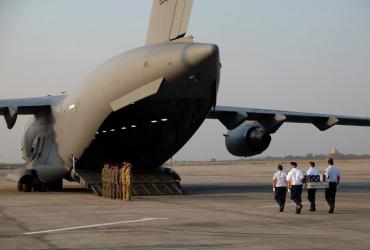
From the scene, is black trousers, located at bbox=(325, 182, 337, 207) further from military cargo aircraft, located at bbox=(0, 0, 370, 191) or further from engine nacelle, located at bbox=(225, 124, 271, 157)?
engine nacelle, located at bbox=(225, 124, 271, 157)

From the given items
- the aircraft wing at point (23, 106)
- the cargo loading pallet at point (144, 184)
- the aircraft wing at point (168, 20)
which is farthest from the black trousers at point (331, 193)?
the aircraft wing at point (23, 106)

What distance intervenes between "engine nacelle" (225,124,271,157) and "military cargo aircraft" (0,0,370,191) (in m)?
0.04

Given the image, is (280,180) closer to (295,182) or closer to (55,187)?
(295,182)

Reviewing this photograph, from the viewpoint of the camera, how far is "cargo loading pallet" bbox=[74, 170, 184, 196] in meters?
22.9

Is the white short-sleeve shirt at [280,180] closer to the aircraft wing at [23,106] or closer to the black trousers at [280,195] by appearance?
the black trousers at [280,195]

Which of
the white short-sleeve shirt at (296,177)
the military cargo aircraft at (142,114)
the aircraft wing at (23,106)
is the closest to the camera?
the white short-sleeve shirt at (296,177)

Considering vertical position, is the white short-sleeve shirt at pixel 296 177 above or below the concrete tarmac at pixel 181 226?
above

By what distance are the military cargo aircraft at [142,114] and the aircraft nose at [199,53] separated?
1.2 inches

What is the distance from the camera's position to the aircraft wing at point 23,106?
24516 millimetres

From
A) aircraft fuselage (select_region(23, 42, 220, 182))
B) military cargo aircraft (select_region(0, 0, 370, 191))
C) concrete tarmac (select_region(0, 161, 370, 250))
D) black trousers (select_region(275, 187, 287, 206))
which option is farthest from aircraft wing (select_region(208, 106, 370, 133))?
black trousers (select_region(275, 187, 287, 206))

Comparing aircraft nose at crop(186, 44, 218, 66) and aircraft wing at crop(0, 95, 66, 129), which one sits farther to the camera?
aircraft wing at crop(0, 95, 66, 129)

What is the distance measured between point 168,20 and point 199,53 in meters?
2.41

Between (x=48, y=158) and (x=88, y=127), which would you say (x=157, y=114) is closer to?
(x=88, y=127)

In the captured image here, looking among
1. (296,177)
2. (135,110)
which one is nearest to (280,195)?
(296,177)
